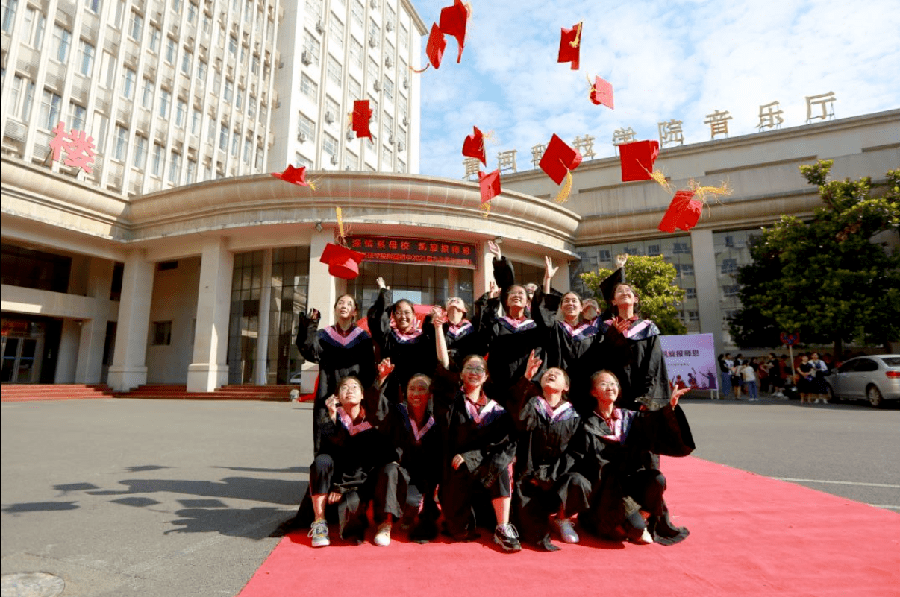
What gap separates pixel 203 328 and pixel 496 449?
17.2 meters

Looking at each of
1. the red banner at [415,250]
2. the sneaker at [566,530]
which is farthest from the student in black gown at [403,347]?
the red banner at [415,250]

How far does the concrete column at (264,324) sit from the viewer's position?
1977 cm

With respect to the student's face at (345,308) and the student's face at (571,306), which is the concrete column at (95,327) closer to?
the student's face at (345,308)

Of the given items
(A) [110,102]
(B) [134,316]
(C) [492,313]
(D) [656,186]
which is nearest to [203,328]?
(B) [134,316]

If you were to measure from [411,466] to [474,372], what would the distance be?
0.96 metres

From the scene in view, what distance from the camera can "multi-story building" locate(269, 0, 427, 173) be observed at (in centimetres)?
2917

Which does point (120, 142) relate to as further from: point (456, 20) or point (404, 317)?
point (404, 317)

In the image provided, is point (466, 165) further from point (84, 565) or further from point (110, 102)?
point (84, 565)

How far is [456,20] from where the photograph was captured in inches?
253

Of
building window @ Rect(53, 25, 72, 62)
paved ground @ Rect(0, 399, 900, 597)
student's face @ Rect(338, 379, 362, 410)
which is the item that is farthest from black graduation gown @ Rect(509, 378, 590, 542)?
building window @ Rect(53, 25, 72, 62)

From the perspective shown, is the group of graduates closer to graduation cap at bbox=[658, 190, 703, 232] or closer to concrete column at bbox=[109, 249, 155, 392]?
graduation cap at bbox=[658, 190, 703, 232]

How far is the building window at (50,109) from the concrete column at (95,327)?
5.42m

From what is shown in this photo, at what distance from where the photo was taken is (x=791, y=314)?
55.3 feet

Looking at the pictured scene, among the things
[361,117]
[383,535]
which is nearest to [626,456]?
[383,535]
